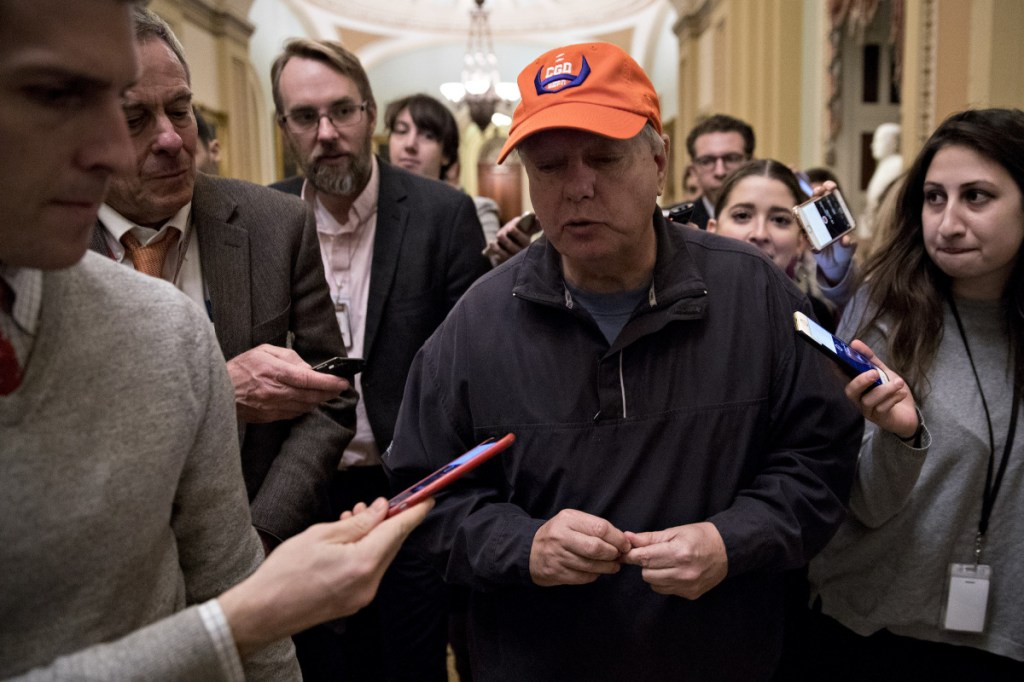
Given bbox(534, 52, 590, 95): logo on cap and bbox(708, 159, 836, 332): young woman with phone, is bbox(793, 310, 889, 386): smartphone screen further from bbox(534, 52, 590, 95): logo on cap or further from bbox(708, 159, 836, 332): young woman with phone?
bbox(708, 159, 836, 332): young woman with phone

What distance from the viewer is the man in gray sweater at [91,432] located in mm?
821

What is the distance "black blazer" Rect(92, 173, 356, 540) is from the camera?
5.39 ft

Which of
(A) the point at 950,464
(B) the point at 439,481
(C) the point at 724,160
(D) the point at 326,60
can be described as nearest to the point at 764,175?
(C) the point at 724,160

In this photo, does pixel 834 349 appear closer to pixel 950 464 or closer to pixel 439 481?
pixel 950 464

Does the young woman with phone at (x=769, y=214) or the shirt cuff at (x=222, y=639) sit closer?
the shirt cuff at (x=222, y=639)

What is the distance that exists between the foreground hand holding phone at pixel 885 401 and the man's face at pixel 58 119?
1.29m

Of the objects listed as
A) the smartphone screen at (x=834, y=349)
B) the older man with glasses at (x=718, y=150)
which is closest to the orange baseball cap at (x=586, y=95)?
the smartphone screen at (x=834, y=349)

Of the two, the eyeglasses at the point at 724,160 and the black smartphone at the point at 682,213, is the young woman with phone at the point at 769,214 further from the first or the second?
the eyeglasses at the point at 724,160

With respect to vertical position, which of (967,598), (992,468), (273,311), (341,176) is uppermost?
(341,176)

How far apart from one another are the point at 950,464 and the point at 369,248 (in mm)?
1701

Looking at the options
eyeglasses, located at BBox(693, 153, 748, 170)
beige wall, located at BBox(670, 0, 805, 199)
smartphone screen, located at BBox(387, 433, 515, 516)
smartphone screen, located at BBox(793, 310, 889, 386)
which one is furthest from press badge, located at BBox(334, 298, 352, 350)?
beige wall, located at BBox(670, 0, 805, 199)

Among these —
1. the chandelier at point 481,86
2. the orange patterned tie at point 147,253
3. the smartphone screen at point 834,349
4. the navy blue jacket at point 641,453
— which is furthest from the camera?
the chandelier at point 481,86

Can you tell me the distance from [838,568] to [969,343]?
617mm

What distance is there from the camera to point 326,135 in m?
2.40
